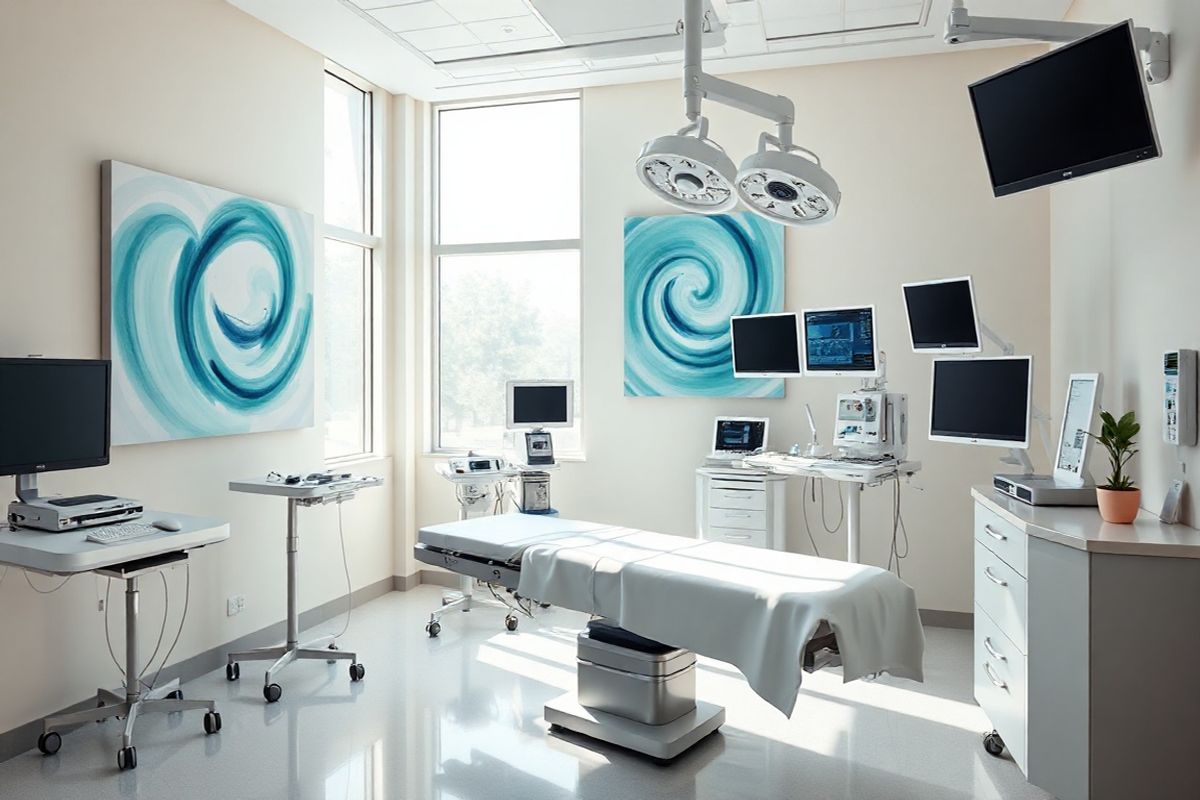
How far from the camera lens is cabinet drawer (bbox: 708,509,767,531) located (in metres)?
4.94

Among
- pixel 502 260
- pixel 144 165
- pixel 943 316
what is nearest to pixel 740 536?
pixel 943 316

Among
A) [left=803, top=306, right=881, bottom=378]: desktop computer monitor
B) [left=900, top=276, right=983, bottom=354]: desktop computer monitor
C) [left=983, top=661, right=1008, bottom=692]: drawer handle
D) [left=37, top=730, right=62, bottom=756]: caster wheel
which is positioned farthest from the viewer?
[left=803, top=306, right=881, bottom=378]: desktop computer monitor

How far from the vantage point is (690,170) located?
2.91 meters

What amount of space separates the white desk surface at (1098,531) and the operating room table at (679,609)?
1.61 feet

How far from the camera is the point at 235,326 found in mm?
4414

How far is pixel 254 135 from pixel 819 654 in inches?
148

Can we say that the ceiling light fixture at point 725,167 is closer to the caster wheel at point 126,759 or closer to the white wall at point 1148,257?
the white wall at point 1148,257

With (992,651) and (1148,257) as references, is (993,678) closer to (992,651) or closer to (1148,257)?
(992,651)

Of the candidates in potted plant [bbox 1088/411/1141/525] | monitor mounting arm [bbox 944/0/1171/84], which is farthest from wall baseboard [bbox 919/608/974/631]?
monitor mounting arm [bbox 944/0/1171/84]

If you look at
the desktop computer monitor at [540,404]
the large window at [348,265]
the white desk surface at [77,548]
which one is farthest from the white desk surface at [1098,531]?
the large window at [348,265]

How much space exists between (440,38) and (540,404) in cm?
217

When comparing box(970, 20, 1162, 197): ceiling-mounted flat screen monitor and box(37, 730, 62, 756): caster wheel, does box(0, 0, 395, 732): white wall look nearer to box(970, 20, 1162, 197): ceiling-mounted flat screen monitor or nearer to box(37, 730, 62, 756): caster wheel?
box(37, 730, 62, 756): caster wheel

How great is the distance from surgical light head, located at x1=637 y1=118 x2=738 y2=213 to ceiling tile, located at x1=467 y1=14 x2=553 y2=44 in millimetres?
2047

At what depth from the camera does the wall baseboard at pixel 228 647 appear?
3.37m
